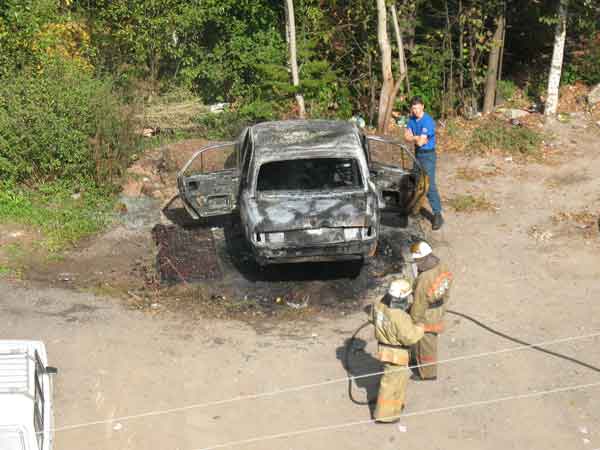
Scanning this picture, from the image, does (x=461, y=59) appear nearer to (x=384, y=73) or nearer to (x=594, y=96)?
(x=384, y=73)

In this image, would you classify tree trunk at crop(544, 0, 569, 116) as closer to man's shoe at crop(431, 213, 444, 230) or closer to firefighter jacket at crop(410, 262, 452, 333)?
man's shoe at crop(431, 213, 444, 230)

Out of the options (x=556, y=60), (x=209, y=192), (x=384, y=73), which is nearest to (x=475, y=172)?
(x=384, y=73)

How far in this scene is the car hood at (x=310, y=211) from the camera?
980cm

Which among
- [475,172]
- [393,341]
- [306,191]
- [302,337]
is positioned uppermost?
[306,191]

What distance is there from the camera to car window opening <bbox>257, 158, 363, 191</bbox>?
10.6 meters

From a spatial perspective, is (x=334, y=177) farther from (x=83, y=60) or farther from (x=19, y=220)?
(x=83, y=60)

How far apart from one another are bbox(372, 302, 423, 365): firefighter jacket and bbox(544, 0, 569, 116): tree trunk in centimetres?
990

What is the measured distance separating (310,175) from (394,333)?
13.0 ft

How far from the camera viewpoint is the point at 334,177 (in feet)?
35.0

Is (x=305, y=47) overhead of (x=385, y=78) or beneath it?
overhead

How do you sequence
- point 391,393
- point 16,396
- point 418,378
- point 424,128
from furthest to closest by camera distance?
point 424,128 < point 418,378 < point 391,393 < point 16,396

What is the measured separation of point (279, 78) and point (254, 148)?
5.58 m

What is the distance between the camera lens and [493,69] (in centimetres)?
1647

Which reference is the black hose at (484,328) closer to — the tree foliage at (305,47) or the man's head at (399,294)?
the man's head at (399,294)
